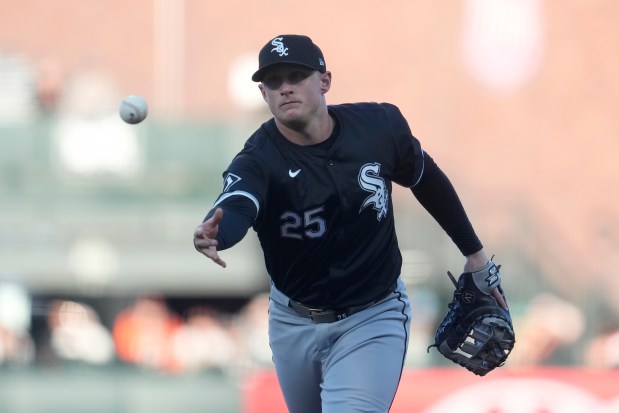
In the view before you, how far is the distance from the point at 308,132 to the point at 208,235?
0.85 meters

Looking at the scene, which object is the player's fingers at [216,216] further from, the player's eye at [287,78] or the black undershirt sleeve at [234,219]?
the player's eye at [287,78]

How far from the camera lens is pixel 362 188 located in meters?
5.36

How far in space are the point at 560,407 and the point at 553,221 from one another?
751 cm

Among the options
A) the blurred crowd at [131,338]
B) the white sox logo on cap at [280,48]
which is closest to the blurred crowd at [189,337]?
the blurred crowd at [131,338]

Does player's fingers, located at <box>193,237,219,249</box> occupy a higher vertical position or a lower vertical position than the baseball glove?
higher

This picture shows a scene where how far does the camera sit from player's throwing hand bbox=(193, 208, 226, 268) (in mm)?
4680

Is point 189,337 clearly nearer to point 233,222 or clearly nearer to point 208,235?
point 233,222

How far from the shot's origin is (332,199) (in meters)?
5.31

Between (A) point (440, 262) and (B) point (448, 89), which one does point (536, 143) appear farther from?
(A) point (440, 262)

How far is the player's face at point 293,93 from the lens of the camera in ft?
17.2

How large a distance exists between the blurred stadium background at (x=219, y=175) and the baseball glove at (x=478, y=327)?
4208 millimetres

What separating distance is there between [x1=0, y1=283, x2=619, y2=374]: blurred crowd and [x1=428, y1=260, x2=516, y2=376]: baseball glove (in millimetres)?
6360

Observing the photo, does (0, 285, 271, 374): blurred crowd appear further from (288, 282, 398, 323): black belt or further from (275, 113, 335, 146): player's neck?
(275, 113, 335, 146): player's neck

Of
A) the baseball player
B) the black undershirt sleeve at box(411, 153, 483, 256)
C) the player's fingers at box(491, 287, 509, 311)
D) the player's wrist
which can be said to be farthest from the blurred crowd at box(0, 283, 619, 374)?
the baseball player
